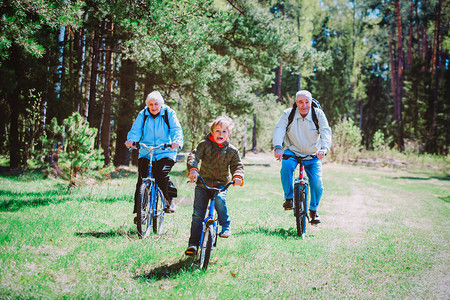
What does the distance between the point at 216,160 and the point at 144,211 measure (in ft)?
5.24

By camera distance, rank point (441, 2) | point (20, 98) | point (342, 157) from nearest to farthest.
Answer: point (20, 98), point (342, 157), point (441, 2)

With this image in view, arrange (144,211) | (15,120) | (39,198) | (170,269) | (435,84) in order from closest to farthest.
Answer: (170,269)
(144,211)
(39,198)
(15,120)
(435,84)

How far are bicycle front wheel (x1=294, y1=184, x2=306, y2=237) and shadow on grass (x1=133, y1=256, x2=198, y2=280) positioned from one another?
2.17 meters

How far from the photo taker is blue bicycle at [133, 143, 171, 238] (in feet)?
→ 17.7

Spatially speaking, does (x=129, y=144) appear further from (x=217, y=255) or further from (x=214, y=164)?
(x=217, y=255)

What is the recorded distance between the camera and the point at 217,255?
4961 mm

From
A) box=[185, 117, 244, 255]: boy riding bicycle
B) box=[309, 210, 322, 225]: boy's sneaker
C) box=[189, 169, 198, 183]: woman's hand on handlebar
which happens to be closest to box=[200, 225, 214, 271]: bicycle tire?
box=[185, 117, 244, 255]: boy riding bicycle

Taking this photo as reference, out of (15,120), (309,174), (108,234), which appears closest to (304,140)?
(309,174)

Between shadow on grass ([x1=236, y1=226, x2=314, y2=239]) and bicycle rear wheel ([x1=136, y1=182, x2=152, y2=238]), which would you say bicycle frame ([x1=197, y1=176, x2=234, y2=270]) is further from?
shadow on grass ([x1=236, y1=226, x2=314, y2=239])

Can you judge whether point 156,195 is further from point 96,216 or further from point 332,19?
point 332,19

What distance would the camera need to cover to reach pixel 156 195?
582cm

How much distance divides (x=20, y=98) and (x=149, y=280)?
1199 cm

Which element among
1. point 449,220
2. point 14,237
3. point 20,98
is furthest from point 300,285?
point 20,98

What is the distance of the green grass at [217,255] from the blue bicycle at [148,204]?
0.68 ft
